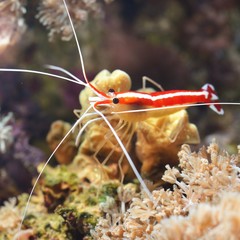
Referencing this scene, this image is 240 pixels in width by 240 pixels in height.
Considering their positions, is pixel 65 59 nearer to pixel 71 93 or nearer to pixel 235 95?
pixel 71 93

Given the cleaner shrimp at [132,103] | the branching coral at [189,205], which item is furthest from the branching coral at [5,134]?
the branching coral at [189,205]

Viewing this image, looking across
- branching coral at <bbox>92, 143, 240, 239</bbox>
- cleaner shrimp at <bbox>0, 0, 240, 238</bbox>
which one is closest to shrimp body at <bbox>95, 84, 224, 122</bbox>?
cleaner shrimp at <bbox>0, 0, 240, 238</bbox>

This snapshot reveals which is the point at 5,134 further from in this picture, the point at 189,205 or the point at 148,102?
the point at 189,205

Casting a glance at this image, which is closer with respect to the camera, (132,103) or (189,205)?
(189,205)

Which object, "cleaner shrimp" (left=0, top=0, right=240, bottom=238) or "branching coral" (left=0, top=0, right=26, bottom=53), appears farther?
"branching coral" (left=0, top=0, right=26, bottom=53)

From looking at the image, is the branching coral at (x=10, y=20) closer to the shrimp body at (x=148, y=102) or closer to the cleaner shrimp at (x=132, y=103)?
the cleaner shrimp at (x=132, y=103)

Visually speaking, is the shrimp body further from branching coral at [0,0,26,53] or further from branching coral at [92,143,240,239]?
branching coral at [0,0,26,53]

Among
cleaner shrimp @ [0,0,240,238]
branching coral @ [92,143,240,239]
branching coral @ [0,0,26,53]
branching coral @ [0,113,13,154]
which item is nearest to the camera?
branching coral @ [92,143,240,239]

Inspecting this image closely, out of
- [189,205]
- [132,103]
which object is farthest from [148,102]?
[189,205]

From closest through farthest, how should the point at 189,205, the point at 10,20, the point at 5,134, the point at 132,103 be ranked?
the point at 189,205 < the point at 132,103 < the point at 10,20 < the point at 5,134
